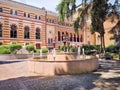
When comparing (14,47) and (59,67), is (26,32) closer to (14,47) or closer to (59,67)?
(14,47)

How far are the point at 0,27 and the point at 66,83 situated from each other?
29251 millimetres

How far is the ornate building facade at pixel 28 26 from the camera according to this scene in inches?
1485

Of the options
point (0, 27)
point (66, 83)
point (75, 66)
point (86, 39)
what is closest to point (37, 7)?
point (0, 27)

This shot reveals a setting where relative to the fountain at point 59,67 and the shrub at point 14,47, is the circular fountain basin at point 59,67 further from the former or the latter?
the shrub at point 14,47

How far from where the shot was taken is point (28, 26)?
42.7 meters

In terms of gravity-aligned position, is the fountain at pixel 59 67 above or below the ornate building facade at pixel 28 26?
below

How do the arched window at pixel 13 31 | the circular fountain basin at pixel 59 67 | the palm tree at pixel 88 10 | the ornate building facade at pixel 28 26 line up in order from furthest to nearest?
the arched window at pixel 13 31 → the ornate building facade at pixel 28 26 → the palm tree at pixel 88 10 → the circular fountain basin at pixel 59 67

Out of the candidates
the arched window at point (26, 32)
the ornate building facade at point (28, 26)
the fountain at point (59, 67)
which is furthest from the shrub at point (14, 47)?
the fountain at point (59, 67)

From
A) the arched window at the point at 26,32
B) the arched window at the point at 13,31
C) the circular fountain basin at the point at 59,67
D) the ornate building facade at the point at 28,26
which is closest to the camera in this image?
the circular fountain basin at the point at 59,67

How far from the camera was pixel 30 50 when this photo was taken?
3544 centimetres

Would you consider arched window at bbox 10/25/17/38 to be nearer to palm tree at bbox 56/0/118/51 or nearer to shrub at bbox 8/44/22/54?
shrub at bbox 8/44/22/54

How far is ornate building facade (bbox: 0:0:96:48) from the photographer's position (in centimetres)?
3772

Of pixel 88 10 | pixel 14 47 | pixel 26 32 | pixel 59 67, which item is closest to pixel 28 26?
pixel 26 32

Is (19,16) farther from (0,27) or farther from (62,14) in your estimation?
(62,14)
